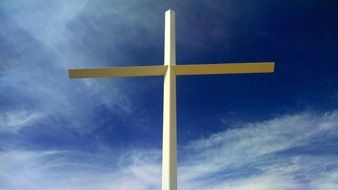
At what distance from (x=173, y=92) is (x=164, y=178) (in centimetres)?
222

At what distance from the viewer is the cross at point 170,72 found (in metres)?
10.7

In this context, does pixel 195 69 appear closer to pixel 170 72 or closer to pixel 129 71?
pixel 170 72

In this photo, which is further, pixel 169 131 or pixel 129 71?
pixel 129 71

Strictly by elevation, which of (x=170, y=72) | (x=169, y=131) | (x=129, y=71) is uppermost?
(x=129, y=71)

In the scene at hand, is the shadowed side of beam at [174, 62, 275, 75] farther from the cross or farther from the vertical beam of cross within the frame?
the vertical beam of cross

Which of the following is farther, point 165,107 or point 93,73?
point 93,73

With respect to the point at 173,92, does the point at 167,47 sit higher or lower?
higher

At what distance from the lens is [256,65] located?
1175 cm

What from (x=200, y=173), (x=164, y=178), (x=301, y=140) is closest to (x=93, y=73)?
(x=164, y=178)

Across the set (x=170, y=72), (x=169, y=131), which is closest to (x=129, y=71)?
(x=170, y=72)

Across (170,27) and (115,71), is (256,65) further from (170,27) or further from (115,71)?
(115,71)

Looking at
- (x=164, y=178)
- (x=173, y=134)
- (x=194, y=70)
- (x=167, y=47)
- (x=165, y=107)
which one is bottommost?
(x=164, y=178)

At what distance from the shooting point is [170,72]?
11.8 metres

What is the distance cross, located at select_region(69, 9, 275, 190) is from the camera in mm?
10688
